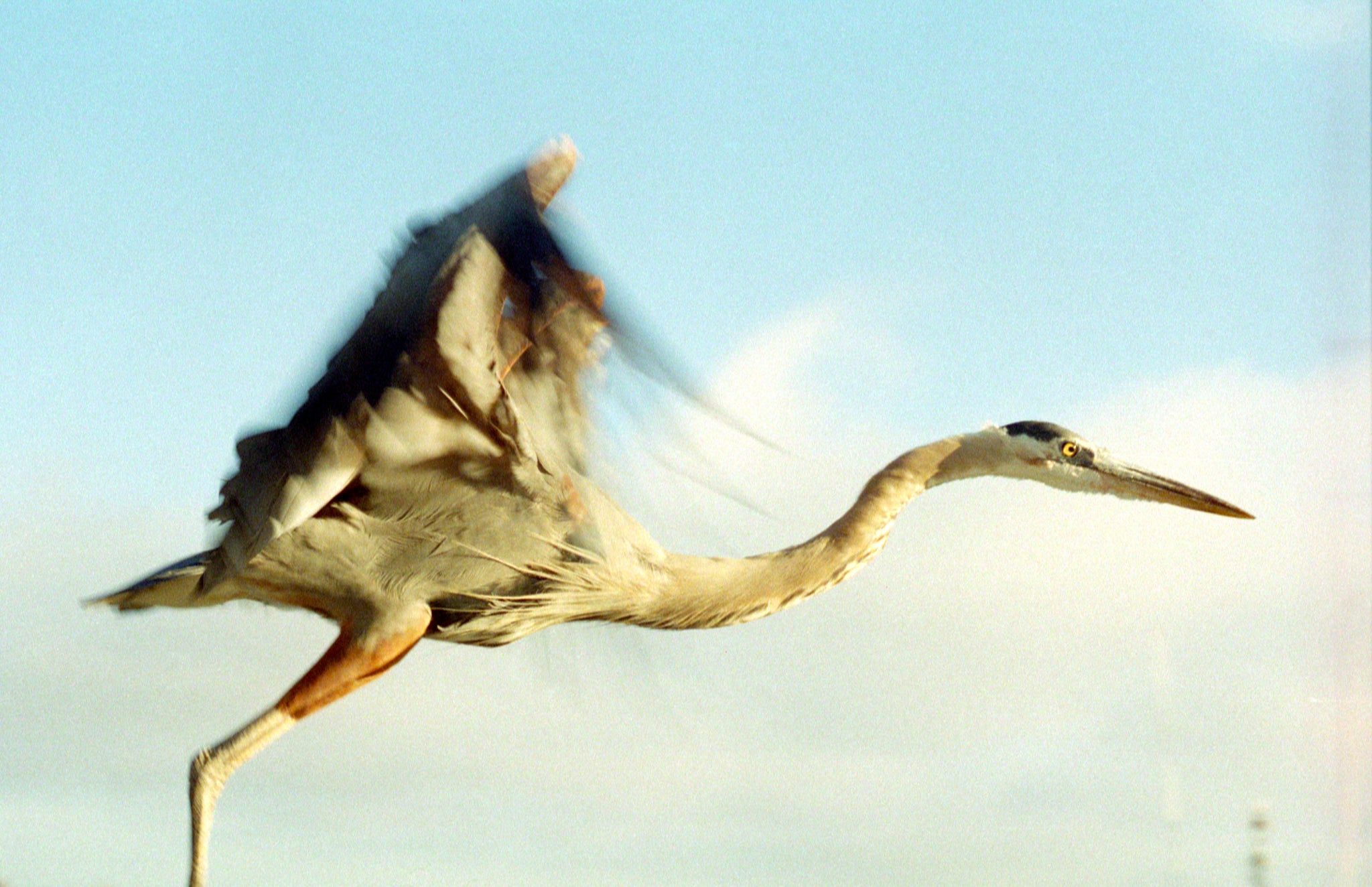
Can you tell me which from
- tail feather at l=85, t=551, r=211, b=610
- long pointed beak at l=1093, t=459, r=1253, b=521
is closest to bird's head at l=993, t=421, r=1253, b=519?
long pointed beak at l=1093, t=459, r=1253, b=521

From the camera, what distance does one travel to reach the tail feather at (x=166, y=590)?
580 cm

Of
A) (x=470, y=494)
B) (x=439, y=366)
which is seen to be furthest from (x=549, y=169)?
(x=470, y=494)

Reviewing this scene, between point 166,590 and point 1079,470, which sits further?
point 1079,470

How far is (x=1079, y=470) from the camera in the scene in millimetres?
6133

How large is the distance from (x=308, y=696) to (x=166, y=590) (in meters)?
0.99

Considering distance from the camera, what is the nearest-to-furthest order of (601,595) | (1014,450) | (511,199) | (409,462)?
(511,199)
(409,462)
(601,595)
(1014,450)

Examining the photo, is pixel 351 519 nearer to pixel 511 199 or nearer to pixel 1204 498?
pixel 511 199

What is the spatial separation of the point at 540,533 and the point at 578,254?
1.18 meters

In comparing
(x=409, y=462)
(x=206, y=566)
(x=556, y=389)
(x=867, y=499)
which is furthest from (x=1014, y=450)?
(x=206, y=566)

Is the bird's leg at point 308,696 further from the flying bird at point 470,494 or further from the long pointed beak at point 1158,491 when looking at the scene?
the long pointed beak at point 1158,491

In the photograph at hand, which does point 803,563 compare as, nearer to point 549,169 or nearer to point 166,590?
point 549,169

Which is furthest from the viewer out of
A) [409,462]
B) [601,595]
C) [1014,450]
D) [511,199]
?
[1014,450]

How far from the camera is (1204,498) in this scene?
6293mm

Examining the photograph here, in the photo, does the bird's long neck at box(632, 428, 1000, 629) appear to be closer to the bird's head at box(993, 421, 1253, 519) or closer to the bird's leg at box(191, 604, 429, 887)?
the bird's head at box(993, 421, 1253, 519)
